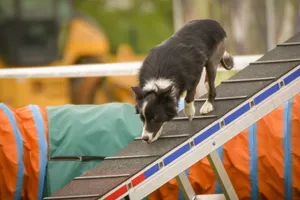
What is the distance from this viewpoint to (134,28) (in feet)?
50.2

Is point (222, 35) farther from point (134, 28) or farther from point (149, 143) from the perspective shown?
point (134, 28)

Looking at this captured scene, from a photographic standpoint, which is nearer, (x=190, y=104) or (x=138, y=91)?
(x=138, y=91)

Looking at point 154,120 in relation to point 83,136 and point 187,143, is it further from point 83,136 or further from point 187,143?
point 83,136

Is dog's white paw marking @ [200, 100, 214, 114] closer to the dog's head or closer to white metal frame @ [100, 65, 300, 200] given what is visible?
Result: white metal frame @ [100, 65, 300, 200]

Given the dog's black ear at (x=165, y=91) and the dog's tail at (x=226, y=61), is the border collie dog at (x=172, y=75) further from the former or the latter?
the dog's tail at (x=226, y=61)

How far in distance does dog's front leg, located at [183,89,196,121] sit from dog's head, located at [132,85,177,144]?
130 millimetres

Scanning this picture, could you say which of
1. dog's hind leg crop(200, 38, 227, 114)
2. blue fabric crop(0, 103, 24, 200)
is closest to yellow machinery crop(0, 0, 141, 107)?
blue fabric crop(0, 103, 24, 200)

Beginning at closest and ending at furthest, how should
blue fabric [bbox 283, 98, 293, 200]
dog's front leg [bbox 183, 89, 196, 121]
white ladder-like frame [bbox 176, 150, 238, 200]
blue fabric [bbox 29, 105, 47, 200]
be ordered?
dog's front leg [bbox 183, 89, 196, 121] < white ladder-like frame [bbox 176, 150, 238, 200] < blue fabric [bbox 283, 98, 293, 200] < blue fabric [bbox 29, 105, 47, 200]

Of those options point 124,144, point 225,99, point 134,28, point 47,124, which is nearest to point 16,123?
point 47,124

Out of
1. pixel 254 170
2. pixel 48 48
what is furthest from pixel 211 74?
pixel 48 48

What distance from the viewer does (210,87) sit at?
180 inches

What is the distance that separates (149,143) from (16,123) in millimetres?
1136

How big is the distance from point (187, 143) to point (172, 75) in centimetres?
40

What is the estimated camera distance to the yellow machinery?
40.1 feet
